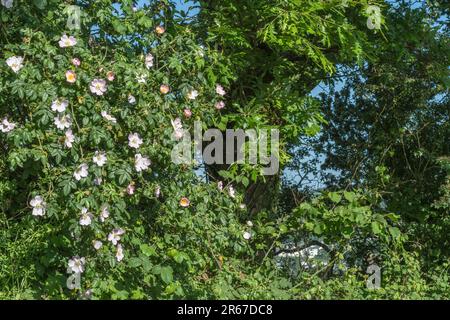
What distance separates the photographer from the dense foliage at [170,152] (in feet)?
13.7

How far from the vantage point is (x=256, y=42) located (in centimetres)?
556

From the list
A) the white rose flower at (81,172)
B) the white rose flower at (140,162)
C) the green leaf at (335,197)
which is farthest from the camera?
the green leaf at (335,197)

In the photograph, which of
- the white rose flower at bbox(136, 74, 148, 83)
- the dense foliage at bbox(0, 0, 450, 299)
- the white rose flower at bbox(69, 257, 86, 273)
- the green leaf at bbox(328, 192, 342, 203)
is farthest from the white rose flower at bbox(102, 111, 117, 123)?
the green leaf at bbox(328, 192, 342, 203)

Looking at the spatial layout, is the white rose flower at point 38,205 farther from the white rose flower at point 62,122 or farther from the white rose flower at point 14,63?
the white rose flower at point 14,63

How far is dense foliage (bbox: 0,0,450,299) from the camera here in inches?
164

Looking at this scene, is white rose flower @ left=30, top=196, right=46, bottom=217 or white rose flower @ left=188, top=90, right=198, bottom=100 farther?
white rose flower @ left=188, top=90, right=198, bottom=100

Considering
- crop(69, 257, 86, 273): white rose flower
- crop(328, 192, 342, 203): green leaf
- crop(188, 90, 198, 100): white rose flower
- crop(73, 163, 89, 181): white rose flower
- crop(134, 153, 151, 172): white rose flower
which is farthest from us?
crop(328, 192, 342, 203): green leaf

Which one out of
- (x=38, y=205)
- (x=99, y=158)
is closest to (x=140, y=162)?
(x=99, y=158)

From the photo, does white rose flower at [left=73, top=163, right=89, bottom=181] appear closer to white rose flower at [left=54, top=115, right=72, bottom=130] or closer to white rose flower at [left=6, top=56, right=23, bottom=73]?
white rose flower at [left=54, top=115, right=72, bottom=130]

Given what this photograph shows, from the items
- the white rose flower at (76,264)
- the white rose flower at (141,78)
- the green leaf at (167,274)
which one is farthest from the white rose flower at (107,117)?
the green leaf at (167,274)

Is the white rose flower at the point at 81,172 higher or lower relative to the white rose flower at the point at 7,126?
lower

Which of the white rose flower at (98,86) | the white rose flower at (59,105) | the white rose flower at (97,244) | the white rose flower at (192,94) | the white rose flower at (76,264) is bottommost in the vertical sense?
the white rose flower at (76,264)
